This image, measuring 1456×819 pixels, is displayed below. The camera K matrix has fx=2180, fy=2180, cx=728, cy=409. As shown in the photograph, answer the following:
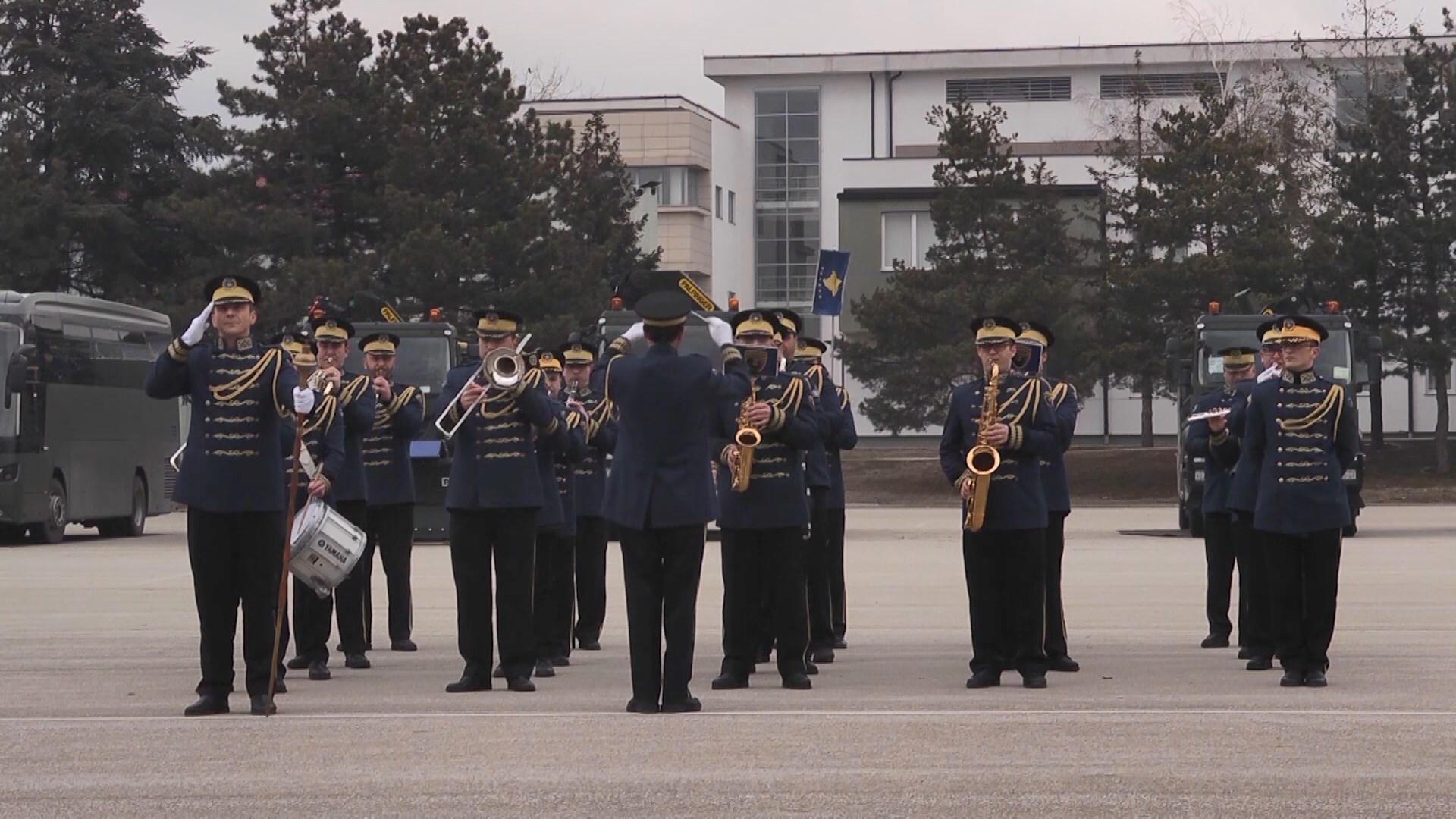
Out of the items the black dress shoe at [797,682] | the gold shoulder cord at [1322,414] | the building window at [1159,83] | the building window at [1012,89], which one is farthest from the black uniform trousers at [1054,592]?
the building window at [1012,89]

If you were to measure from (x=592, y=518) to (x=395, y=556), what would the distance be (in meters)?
1.42

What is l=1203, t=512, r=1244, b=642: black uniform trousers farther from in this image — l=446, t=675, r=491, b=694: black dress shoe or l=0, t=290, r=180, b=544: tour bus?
l=0, t=290, r=180, b=544: tour bus

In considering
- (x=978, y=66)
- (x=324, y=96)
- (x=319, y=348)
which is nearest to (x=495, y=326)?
(x=319, y=348)

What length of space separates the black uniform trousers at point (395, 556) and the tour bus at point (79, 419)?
1608 centimetres

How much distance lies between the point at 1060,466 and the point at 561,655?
3287 mm

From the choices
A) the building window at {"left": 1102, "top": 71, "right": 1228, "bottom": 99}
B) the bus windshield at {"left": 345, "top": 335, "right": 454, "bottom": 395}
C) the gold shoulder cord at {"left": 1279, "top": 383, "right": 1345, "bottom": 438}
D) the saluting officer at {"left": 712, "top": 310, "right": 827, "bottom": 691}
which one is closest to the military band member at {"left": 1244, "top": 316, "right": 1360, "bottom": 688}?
the gold shoulder cord at {"left": 1279, "top": 383, "right": 1345, "bottom": 438}

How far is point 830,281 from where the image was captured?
2950cm

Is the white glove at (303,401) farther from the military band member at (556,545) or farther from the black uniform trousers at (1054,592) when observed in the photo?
the black uniform trousers at (1054,592)

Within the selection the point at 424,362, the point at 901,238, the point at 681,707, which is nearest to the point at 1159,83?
the point at 901,238

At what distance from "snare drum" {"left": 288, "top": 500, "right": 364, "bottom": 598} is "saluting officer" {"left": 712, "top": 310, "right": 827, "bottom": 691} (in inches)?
82.0

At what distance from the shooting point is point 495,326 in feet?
40.2

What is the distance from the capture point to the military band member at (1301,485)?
1214cm

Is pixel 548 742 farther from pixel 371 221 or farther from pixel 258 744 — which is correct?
pixel 371 221

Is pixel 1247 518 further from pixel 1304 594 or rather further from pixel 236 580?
pixel 236 580
